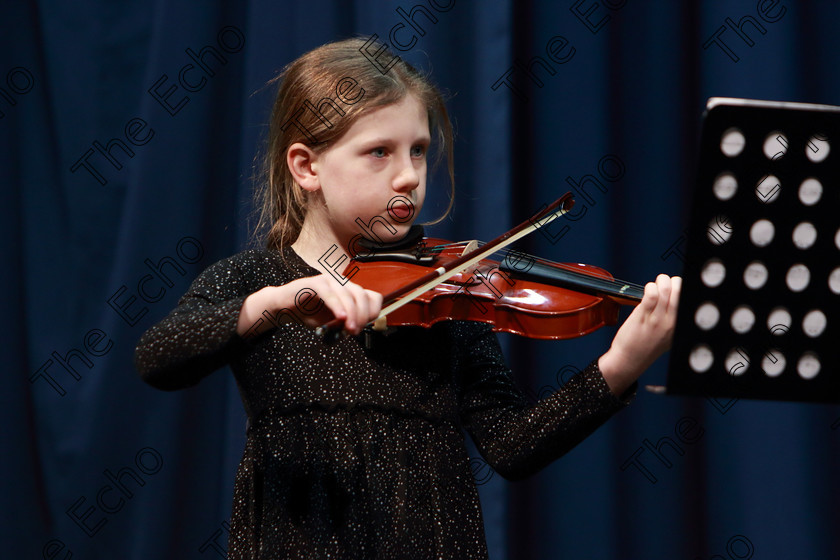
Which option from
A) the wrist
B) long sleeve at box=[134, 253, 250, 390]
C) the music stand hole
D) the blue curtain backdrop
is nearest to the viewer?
the music stand hole

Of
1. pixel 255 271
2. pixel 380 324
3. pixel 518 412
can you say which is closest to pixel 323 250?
pixel 255 271

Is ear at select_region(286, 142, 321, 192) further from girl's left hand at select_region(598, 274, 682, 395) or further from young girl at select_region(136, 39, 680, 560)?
girl's left hand at select_region(598, 274, 682, 395)

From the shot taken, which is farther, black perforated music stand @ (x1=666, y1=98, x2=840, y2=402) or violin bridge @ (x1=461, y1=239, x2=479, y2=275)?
violin bridge @ (x1=461, y1=239, x2=479, y2=275)

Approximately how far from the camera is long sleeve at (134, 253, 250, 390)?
0.76 m

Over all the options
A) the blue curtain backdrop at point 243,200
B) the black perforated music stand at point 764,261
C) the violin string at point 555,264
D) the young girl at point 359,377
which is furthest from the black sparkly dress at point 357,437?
the blue curtain backdrop at point 243,200

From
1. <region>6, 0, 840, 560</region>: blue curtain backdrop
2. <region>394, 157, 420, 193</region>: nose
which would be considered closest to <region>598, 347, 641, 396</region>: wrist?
<region>394, 157, 420, 193</region>: nose

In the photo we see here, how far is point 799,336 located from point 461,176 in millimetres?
848

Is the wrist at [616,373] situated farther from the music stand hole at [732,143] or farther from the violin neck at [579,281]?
the music stand hole at [732,143]

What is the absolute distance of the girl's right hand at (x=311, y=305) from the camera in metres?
0.69

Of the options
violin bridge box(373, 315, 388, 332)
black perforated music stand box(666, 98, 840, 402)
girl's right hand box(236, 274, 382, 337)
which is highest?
girl's right hand box(236, 274, 382, 337)

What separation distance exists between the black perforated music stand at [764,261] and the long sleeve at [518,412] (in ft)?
0.92

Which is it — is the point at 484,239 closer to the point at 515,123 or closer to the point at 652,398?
the point at 515,123

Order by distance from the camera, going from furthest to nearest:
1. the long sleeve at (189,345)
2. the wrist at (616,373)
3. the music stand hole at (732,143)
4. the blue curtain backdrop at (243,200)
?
the blue curtain backdrop at (243,200) → the wrist at (616,373) → the long sleeve at (189,345) → the music stand hole at (732,143)

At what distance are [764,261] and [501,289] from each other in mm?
365
